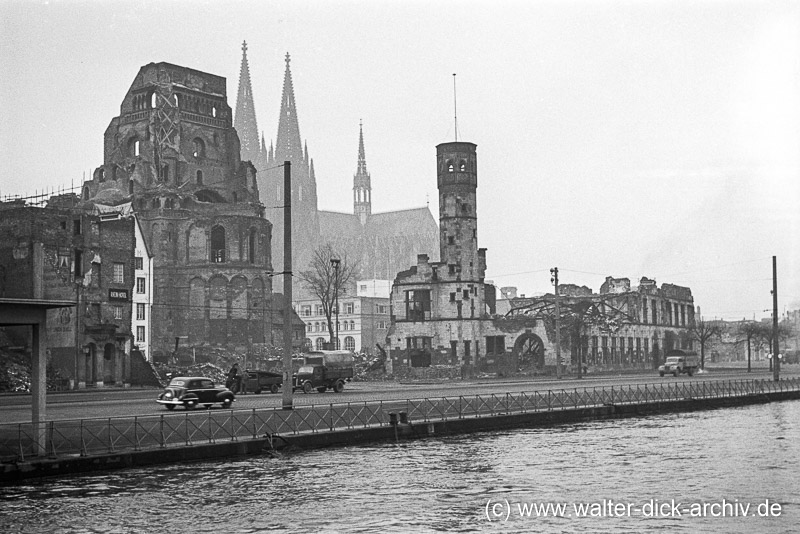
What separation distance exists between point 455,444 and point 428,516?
1526 centimetres

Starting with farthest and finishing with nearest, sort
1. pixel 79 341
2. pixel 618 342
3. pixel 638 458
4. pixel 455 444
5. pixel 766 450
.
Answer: pixel 618 342 → pixel 79 341 → pixel 455 444 → pixel 766 450 → pixel 638 458

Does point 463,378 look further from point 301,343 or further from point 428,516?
point 428,516

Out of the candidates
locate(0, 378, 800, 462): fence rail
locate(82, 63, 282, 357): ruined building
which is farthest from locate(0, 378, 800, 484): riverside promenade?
locate(82, 63, 282, 357): ruined building

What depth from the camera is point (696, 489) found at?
84.2 feet

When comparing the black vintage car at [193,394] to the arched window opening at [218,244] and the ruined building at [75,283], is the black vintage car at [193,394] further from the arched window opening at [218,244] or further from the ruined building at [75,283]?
the arched window opening at [218,244]

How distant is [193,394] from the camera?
4591 centimetres

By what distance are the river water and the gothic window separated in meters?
79.6

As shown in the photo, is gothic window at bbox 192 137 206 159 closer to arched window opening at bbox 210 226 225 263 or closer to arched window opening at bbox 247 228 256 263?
arched window opening at bbox 210 226 225 263

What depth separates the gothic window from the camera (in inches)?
4380

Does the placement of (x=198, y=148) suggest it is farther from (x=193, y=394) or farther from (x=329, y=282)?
(x=193, y=394)

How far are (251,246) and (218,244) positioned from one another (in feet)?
11.4

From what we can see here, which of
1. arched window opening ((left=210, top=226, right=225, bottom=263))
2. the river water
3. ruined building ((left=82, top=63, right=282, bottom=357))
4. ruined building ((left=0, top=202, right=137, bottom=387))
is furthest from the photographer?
arched window opening ((left=210, top=226, right=225, bottom=263))

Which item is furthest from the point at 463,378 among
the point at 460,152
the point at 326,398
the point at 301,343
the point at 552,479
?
the point at 552,479

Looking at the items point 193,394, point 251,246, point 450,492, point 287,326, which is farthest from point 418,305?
point 450,492
